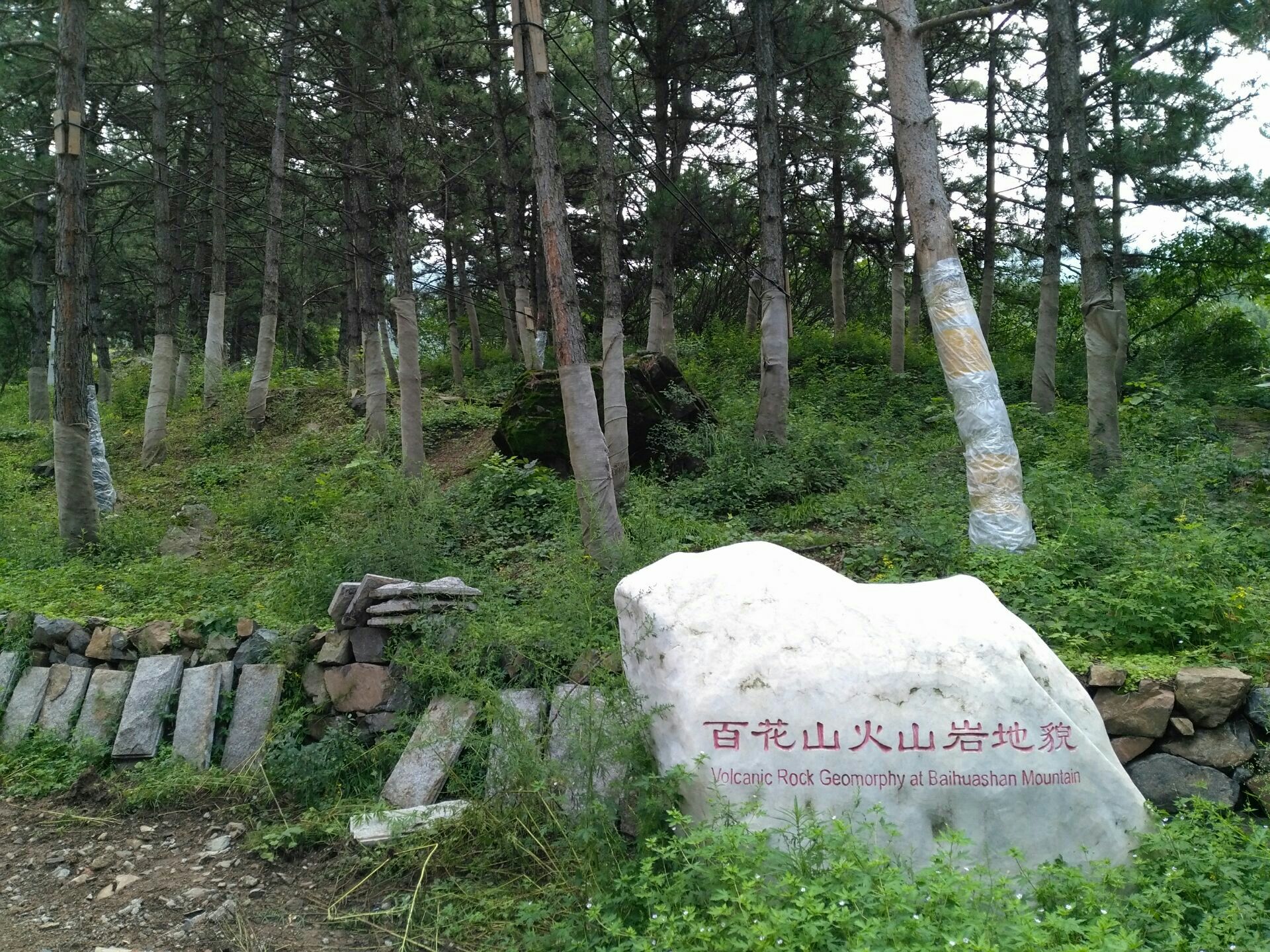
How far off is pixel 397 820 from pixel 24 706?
3.80m

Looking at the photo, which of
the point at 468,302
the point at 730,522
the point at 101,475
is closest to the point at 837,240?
the point at 468,302

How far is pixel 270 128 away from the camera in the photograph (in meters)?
19.2

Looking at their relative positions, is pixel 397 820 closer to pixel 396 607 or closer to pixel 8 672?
pixel 396 607

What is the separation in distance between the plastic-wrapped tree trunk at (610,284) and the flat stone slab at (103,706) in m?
4.87

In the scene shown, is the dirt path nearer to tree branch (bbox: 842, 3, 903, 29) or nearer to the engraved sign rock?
the engraved sign rock

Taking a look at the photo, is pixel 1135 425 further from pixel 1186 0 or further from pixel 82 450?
pixel 82 450

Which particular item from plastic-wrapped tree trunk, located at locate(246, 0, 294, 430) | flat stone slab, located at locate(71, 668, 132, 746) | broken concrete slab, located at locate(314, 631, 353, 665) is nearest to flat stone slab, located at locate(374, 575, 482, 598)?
broken concrete slab, located at locate(314, 631, 353, 665)

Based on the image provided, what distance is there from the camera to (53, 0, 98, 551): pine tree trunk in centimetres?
1009

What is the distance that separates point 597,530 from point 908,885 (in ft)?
15.2

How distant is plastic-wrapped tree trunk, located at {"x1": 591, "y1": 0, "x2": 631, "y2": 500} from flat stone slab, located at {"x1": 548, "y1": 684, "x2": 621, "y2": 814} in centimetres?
479

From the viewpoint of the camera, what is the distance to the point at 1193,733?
15.9 ft

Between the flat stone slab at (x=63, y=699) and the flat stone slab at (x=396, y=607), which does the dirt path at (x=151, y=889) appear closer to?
→ the flat stone slab at (x=63, y=699)

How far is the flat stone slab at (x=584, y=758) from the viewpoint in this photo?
4.62 meters

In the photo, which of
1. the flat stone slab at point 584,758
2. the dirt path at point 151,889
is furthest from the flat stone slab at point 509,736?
the dirt path at point 151,889
